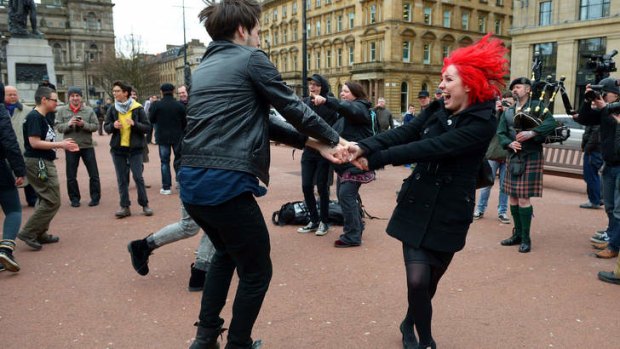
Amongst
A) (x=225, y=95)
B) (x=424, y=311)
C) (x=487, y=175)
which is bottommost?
(x=424, y=311)

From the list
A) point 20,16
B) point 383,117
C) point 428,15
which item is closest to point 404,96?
point 428,15

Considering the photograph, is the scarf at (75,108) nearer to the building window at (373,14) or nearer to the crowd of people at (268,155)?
the crowd of people at (268,155)

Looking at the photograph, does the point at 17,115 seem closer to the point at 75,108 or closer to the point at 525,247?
the point at 75,108

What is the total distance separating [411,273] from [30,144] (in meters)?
5.01

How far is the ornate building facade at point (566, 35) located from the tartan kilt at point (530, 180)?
3560 centimetres

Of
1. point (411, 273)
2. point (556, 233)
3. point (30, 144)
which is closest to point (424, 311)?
point (411, 273)

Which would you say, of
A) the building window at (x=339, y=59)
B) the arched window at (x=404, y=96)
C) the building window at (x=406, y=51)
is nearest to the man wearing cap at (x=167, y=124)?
the arched window at (x=404, y=96)

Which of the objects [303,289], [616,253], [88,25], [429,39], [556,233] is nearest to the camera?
[303,289]

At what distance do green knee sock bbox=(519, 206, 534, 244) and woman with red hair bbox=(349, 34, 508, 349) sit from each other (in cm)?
303

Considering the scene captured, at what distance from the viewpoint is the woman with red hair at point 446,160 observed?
2.92 metres

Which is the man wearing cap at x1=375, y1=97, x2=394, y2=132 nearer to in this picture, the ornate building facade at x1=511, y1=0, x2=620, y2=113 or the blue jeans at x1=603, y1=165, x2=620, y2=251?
the blue jeans at x1=603, y1=165, x2=620, y2=251

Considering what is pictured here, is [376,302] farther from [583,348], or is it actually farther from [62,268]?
[62,268]

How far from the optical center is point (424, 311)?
10.1 feet

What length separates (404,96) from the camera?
56250 millimetres
